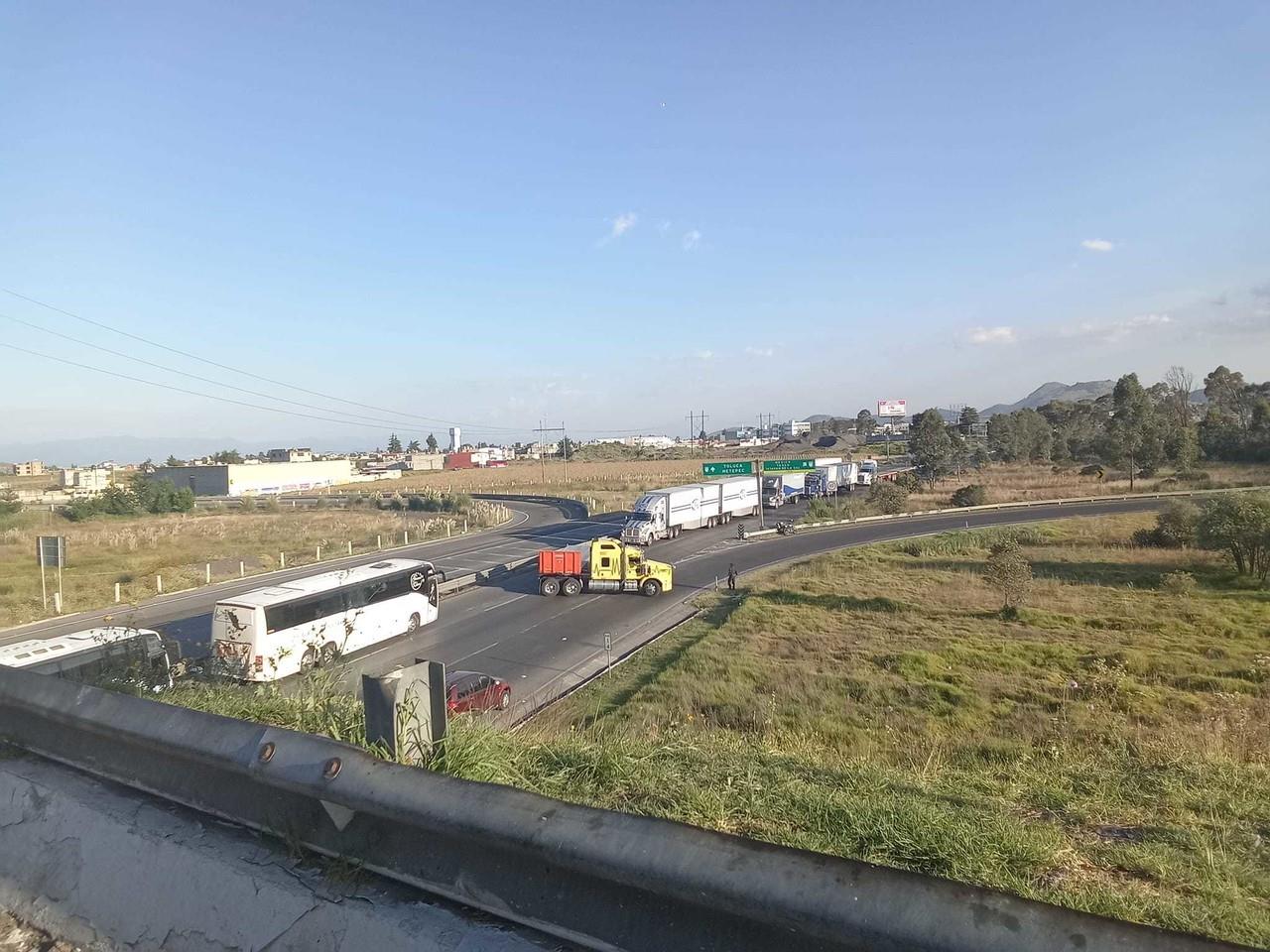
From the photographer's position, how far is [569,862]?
2.22m

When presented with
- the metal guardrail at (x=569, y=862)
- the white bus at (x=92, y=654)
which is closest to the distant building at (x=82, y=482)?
the white bus at (x=92, y=654)

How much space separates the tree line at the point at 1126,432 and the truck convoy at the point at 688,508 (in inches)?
1118

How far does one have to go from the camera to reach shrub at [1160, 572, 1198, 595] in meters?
27.3

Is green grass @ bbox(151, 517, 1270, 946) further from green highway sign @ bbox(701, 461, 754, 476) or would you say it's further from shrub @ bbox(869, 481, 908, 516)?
shrub @ bbox(869, 481, 908, 516)

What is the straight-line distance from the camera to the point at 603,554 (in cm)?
3002

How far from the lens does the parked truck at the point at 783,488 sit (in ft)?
215

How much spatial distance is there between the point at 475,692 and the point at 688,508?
3548 centimetres

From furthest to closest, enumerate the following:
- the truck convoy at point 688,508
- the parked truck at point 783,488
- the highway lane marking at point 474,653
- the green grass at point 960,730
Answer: the parked truck at point 783,488
the truck convoy at point 688,508
the highway lane marking at point 474,653
the green grass at point 960,730

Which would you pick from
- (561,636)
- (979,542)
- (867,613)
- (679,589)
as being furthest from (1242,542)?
(561,636)

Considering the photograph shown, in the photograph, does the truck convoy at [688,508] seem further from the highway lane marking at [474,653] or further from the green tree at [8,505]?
the green tree at [8,505]

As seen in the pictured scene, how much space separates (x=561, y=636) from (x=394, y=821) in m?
21.2

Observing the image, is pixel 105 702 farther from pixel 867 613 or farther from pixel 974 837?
pixel 867 613

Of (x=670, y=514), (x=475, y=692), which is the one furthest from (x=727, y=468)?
(x=475, y=692)

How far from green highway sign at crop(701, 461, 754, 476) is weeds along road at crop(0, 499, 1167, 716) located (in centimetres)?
568
